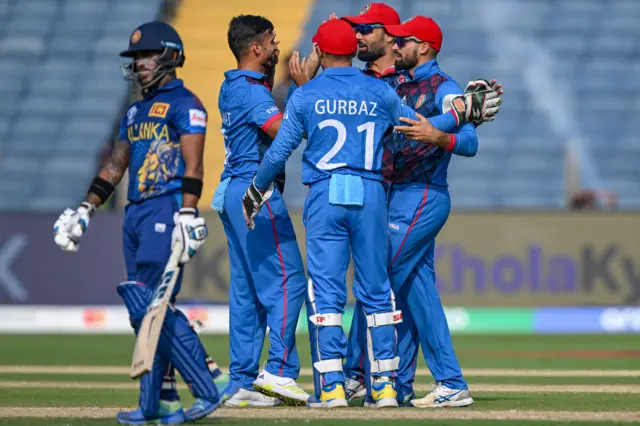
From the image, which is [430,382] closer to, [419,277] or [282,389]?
[419,277]

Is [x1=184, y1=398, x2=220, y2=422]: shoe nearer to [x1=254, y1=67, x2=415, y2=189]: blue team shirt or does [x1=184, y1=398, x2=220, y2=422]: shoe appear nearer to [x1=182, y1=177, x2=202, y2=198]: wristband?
[x1=182, y1=177, x2=202, y2=198]: wristband

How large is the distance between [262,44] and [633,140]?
530 inches

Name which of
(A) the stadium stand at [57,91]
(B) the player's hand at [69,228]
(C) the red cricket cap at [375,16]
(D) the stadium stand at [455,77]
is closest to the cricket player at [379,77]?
(C) the red cricket cap at [375,16]

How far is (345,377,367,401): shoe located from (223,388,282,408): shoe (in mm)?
389

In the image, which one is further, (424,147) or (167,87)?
(424,147)

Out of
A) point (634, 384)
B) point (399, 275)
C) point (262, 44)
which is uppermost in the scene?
point (262, 44)

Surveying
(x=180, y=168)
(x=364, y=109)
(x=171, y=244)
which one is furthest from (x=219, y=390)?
(x=364, y=109)

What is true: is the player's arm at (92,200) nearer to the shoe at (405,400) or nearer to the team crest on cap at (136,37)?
the team crest on cap at (136,37)

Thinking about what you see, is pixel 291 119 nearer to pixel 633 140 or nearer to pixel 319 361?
pixel 319 361

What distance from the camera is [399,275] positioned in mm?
6750

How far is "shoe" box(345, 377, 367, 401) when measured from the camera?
6930mm

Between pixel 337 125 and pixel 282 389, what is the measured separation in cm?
143

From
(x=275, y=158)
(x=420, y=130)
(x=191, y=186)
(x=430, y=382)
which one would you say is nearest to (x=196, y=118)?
(x=191, y=186)

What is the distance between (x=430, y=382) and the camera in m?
8.60
